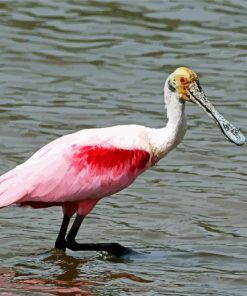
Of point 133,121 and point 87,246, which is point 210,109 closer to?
point 87,246

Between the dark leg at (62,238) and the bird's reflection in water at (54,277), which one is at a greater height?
the dark leg at (62,238)

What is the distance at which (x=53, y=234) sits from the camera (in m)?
11.8

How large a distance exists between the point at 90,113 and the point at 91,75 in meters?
1.58

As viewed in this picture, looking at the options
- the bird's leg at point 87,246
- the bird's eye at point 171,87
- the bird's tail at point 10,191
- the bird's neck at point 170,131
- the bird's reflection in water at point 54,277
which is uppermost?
the bird's eye at point 171,87

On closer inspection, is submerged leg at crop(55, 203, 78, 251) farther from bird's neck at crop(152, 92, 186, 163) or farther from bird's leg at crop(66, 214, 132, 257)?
bird's neck at crop(152, 92, 186, 163)

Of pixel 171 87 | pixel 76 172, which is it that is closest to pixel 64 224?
pixel 76 172

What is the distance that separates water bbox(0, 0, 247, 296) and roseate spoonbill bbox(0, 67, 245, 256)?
41 centimetres

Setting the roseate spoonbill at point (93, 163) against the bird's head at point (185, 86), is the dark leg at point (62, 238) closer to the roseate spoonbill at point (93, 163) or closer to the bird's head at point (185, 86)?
the roseate spoonbill at point (93, 163)

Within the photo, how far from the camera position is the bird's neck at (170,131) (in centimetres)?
1120

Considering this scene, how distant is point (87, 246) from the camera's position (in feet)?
36.7

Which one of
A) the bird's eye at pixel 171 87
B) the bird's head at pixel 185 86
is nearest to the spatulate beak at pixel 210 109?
the bird's head at pixel 185 86

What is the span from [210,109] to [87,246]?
152cm

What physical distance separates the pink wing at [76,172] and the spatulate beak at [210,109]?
0.65 m

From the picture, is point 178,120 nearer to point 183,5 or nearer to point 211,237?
point 211,237
